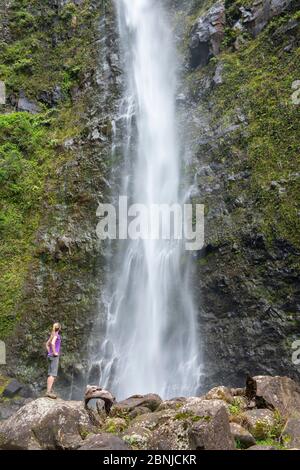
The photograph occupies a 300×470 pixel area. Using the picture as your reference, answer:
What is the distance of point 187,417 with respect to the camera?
21.6 ft

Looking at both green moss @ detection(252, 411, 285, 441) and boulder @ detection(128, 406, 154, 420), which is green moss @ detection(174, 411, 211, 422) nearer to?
green moss @ detection(252, 411, 285, 441)

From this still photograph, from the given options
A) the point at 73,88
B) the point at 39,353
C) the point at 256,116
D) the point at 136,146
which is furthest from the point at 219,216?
the point at 73,88

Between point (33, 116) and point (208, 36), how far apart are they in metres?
8.04

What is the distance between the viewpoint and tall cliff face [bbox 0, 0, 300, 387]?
12.0 metres

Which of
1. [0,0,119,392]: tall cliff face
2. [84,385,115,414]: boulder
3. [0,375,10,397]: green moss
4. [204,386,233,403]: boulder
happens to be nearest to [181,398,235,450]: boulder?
[204,386,233,403]: boulder

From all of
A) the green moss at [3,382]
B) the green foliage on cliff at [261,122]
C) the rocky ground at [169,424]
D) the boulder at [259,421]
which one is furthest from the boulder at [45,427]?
the green foliage on cliff at [261,122]

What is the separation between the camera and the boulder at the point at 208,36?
1852 centimetres

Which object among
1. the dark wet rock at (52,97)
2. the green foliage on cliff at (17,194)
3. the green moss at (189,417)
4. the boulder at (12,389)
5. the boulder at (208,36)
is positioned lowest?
the boulder at (12,389)

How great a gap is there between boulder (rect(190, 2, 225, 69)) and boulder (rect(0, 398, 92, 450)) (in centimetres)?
1525

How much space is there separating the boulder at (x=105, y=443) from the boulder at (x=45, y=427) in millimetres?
560

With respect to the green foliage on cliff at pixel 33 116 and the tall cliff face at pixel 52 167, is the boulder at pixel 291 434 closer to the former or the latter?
the tall cliff face at pixel 52 167
